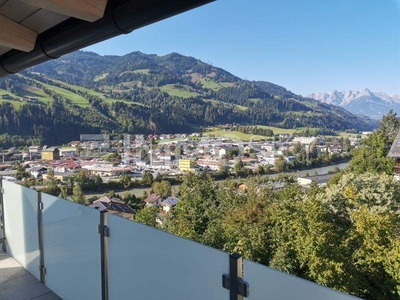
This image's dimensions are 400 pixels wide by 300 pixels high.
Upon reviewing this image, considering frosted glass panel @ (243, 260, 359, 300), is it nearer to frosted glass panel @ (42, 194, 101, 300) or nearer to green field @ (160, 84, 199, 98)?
frosted glass panel @ (42, 194, 101, 300)

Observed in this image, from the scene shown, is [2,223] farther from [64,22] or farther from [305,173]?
[305,173]

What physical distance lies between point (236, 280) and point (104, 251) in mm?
873

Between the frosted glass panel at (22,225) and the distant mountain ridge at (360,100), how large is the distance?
121ft

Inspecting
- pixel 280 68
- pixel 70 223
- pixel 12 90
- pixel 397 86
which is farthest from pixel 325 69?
pixel 70 223

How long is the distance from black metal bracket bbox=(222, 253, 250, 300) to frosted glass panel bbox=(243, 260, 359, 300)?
1cm

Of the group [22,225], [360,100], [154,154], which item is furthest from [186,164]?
[360,100]

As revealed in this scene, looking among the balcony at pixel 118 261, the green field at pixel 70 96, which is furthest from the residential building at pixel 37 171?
the balcony at pixel 118 261

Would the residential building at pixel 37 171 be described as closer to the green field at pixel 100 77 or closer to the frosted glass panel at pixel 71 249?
the frosted glass panel at pixel 71 249

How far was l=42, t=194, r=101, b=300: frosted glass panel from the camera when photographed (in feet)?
5.50

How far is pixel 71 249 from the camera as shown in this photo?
1.87 m

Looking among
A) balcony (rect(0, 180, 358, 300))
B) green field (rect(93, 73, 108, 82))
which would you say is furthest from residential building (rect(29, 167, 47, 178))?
green field (rect(93, 73, 108, 82))

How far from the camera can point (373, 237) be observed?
8266mm

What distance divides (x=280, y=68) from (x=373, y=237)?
44077 mm

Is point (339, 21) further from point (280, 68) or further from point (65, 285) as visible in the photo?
point (65, 285)
